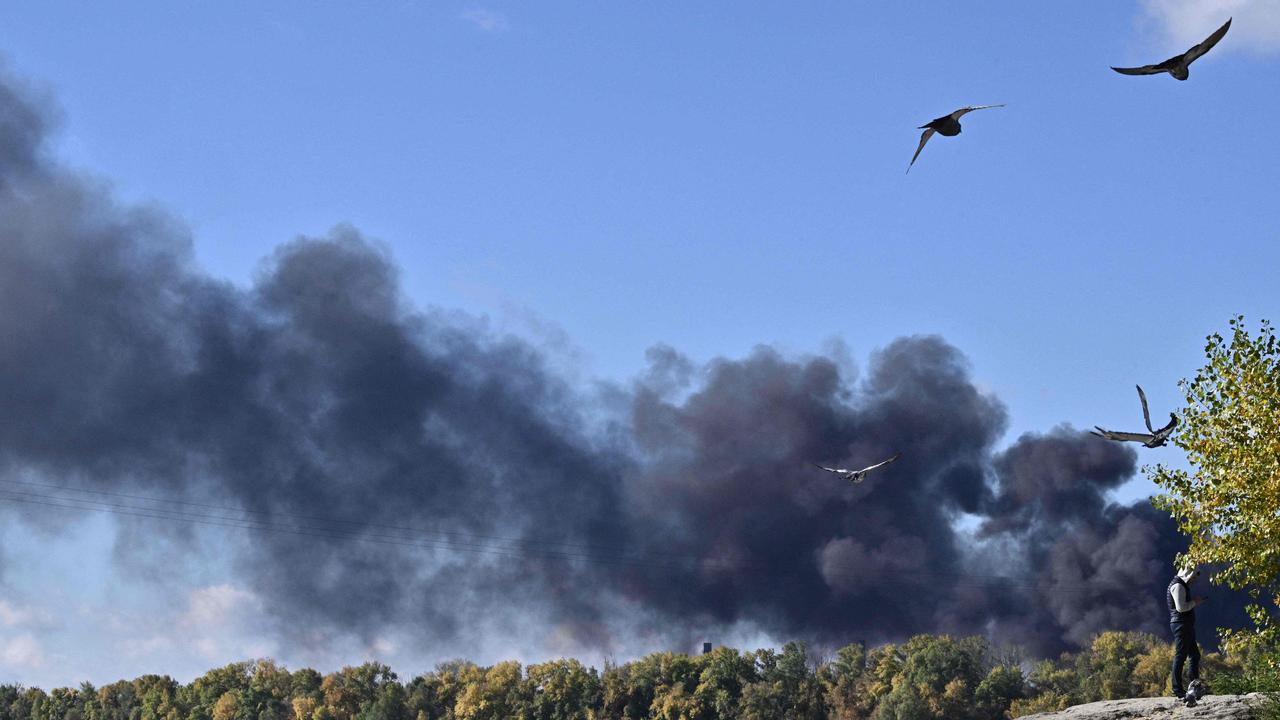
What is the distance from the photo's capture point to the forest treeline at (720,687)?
5020 inches

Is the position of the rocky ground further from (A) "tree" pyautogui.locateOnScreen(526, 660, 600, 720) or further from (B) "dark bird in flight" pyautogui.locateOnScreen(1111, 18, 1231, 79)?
(A) "tree" pyautogui.locateOnScreen(526, 660, 600, 720)

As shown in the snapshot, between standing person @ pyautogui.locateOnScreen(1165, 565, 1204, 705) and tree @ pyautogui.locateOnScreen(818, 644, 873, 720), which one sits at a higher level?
tree @ pyautogui.locateOnScreen(818, 644, 873, 720)

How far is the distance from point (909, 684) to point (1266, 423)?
9863cm

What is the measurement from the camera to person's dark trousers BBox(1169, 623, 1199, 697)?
112ft

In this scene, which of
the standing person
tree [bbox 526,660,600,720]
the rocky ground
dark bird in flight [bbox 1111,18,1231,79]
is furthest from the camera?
tree [bbox 526,660,600,720]

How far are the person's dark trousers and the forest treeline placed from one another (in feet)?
284

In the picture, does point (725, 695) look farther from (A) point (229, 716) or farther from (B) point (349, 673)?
(A) point (229, 716)

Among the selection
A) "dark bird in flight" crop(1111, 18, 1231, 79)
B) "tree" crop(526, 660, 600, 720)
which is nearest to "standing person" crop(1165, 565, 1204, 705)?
"dark bird in flight" crop(1111, 18, 1231, 79)

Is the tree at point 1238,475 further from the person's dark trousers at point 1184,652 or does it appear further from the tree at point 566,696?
the tree at point 566,696

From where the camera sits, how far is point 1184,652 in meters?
34.5

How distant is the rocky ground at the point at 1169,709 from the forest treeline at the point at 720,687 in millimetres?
84861

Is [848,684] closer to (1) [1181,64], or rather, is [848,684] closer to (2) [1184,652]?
(2) [1184,652]

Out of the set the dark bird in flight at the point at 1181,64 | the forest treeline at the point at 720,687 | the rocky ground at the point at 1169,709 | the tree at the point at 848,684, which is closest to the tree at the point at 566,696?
the forest treeline at the point at 720,687

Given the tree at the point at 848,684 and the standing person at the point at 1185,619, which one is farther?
the tree at the point at 848,684
